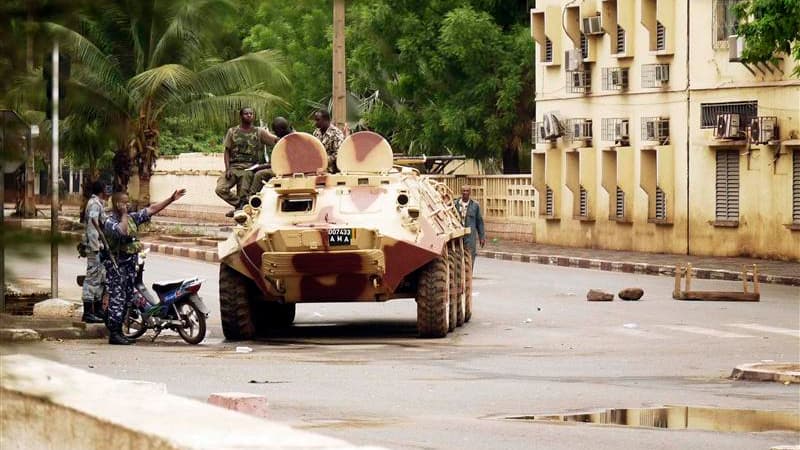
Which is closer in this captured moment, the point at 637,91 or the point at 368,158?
the point at 368,158

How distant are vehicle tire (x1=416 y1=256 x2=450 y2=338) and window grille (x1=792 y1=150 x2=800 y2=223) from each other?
17.9m

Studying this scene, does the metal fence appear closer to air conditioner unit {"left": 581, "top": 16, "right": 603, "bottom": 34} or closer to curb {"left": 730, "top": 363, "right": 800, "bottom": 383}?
air conditioner unit {"left": 581, "top": 16, "right": 603, "bottom": 34}

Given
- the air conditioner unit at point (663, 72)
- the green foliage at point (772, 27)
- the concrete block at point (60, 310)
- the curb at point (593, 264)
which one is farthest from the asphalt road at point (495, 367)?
the air conditioner unit at point (663, 72)

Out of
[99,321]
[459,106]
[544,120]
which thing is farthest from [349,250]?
[459,106]

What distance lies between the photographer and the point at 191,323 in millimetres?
17953

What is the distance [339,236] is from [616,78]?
962 inches

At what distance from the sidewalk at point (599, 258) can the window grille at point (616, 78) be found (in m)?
3.81

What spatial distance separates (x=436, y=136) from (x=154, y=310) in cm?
3160

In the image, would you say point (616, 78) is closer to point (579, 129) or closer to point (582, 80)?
point (582, 80)

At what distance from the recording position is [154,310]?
1789 cm

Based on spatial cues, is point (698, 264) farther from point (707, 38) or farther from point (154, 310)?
point (154, 310)

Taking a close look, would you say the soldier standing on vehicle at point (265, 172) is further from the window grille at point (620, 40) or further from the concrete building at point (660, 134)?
the window grille at point (620, 40)

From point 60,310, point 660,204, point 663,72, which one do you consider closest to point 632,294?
point 60,310

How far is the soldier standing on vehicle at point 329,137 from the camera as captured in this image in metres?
20.1
